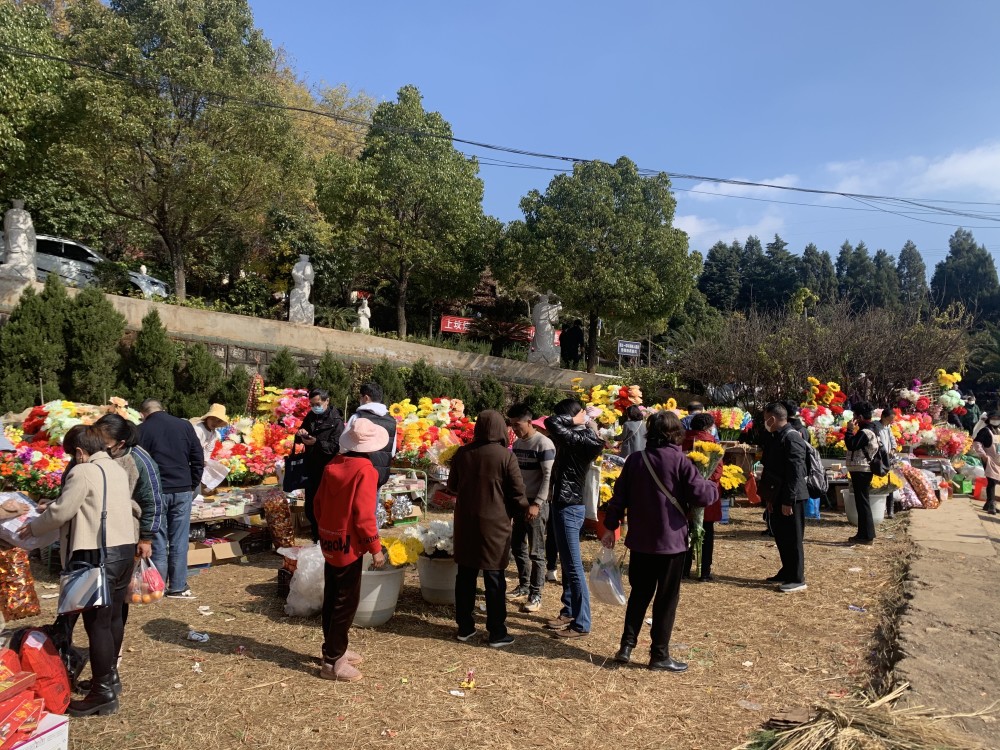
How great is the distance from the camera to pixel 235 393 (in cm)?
1410

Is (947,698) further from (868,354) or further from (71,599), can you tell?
(868,354)

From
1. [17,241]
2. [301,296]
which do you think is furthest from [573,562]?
[301,296]

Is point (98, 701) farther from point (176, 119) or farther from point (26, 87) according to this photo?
point (176, 119)

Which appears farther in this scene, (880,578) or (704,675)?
(880,578)

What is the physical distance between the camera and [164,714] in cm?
359

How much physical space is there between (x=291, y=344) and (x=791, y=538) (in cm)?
1301

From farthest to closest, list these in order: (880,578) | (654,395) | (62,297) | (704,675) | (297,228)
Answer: (297,228) < (654,395) < (62,297) < (880,578) < (704,675)

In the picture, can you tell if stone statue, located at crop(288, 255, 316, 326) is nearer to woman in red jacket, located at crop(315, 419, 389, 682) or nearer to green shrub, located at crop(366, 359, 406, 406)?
green shrub, located at crop(366, 359, 406, 406)

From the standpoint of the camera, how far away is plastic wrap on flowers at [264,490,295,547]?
266 inches

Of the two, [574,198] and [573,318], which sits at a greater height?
[574,198]

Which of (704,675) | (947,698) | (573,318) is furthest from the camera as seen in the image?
(573,318)

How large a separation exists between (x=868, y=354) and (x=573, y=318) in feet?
45.6

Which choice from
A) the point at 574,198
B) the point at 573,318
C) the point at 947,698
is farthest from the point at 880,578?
the point at 573,318

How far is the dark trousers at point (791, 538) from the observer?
19.4 ft
